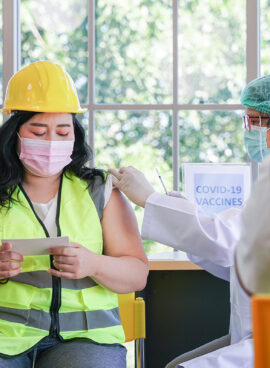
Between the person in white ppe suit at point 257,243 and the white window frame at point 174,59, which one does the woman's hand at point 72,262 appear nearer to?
the person in white ppe suit at point 257,243

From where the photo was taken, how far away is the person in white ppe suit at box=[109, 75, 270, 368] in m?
1.86

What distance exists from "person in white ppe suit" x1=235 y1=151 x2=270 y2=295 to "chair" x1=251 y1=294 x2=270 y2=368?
0.03 meters

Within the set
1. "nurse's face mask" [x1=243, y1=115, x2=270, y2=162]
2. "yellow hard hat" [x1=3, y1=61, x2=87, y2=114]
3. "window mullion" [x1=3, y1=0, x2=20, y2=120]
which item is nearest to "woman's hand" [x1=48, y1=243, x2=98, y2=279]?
"yellow hard hat" [x1=3, y1=61, x2=87, y2=114]

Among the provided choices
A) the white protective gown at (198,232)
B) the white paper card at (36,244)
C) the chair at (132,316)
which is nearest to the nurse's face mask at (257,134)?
the white protective gown at (198,232)

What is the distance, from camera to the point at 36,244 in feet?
5.94

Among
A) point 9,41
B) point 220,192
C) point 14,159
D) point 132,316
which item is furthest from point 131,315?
point 9,41

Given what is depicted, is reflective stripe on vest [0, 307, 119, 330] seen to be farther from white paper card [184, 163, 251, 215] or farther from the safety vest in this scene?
white paper card [184, 163, 251, 215]

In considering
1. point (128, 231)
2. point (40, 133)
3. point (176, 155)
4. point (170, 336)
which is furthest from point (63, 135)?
point (170, 336)

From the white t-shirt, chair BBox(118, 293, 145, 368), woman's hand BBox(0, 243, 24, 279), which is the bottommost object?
chair BBox(118, 293, 145, 368)

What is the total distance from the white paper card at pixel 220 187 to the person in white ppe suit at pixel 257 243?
190 centimetres

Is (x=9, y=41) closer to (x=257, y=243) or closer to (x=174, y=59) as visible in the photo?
(x=174, y=59)

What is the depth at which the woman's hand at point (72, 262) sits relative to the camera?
6.13 ft

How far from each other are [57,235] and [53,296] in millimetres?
192

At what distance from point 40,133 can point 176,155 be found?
3.71ft
